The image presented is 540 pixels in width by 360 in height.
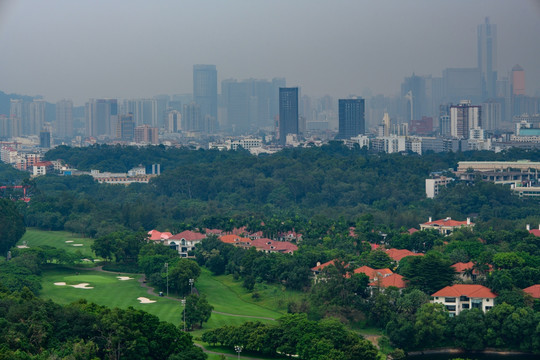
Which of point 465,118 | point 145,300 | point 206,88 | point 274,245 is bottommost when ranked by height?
point 145,300

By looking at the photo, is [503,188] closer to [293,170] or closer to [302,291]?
[293,170]

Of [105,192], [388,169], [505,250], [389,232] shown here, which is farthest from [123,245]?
[388,169]

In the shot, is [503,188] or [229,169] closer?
[503,188]

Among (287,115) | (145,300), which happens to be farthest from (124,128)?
(145,300)

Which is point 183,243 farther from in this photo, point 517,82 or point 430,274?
point 517,82

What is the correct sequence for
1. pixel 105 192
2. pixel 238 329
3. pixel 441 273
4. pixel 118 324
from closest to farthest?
pixel 118 324 < pixel 238 329 < pixel 441 273 < pixel 105 192

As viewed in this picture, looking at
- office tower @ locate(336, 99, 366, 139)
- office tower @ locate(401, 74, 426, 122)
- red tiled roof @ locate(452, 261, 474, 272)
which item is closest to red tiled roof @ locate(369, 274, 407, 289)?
red tiled roof @ locate(452, 261, 474, 272)
